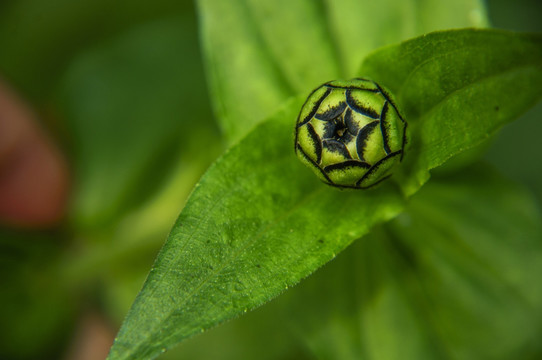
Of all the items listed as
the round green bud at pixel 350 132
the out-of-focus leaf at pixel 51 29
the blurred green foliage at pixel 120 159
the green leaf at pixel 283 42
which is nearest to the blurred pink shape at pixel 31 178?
the blurred green foliage at pixel 120 159

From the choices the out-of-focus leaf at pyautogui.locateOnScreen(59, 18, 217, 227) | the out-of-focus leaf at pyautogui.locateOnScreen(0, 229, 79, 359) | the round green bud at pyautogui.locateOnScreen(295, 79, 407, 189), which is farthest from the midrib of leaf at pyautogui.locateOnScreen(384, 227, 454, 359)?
the out-of-focus leaf at pyautogui.locateOnScreen(0, 229, 79, 359)

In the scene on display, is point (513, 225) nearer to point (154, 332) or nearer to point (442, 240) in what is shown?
point (442, 240)

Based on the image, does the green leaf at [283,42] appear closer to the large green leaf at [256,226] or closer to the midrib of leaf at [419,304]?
the large green leaf at [256,226]

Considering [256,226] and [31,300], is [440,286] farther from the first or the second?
[31,300]

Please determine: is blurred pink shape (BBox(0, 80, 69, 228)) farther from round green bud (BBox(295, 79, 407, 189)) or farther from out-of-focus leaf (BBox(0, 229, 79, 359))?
round green bud (BBox(295, 79, 407, 189))

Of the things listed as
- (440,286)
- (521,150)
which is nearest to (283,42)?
(440,286)

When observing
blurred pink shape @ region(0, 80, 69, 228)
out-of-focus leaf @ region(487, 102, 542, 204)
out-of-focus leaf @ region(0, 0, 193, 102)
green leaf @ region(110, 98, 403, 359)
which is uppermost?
out-of-focus leaf @ region(0, 0, 193, 102)
